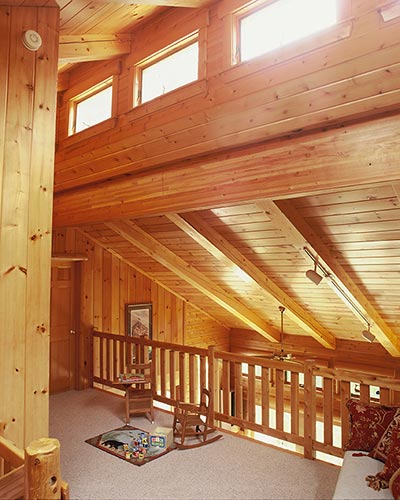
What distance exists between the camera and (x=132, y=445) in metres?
3.74

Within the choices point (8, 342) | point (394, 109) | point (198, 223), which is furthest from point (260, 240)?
point (8, 342)

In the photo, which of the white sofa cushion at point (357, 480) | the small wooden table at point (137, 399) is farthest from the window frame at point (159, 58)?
the white sofa cushion at point (357, 480)

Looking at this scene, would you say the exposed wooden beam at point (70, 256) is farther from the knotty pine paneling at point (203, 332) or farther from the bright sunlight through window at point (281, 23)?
the bright sunlight through window at point (281, 23)

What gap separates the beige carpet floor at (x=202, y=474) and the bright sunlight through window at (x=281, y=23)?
3.20 meters

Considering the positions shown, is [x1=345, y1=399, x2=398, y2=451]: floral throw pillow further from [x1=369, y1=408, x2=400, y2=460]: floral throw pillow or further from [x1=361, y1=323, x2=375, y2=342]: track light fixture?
[x1=361, y1=323, x2=375, y2=342]: track light fixture

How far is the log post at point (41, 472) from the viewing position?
137cm

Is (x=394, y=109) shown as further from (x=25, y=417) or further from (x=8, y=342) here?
(x=25, y=417)

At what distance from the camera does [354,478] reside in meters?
2.40

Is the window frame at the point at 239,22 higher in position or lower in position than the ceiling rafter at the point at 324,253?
higher

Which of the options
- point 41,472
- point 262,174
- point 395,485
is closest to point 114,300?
point 262,174

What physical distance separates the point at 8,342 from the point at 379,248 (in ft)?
10.5

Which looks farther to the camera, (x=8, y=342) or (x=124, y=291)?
(x=124, y=291)

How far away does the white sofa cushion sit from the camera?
2.21 m

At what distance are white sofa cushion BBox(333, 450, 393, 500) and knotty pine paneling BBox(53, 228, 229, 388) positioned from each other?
410 centimetres
